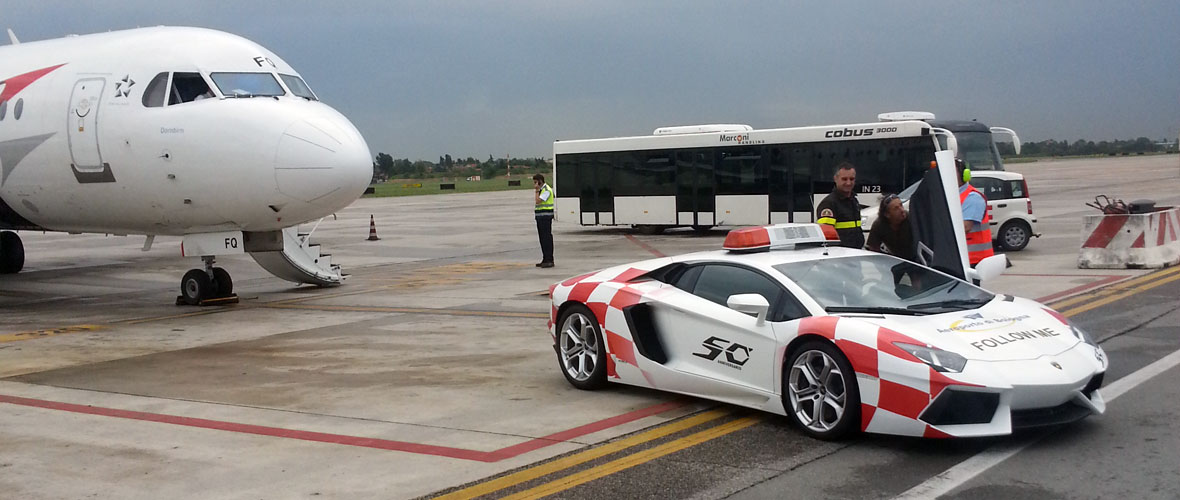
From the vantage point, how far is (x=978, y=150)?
29.1 m

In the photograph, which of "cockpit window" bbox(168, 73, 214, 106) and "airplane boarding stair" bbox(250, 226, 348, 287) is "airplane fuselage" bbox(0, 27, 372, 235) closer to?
"cockpit window" bbox(168, 73, 214, 106)

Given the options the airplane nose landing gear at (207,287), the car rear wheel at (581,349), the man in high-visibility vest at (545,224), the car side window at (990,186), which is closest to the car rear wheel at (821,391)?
the car rear wheel at (581,349)

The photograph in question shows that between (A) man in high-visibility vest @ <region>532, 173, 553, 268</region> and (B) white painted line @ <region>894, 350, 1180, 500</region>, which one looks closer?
(B) white painted line @ <region>894, 350, 1180, 500</region>

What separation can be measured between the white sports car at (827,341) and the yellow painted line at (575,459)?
11.2 inches

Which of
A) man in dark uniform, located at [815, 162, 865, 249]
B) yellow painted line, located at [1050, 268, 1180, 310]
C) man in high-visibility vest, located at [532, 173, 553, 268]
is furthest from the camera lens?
man in high-visibility vest, located at [532, 173, 553, 268]

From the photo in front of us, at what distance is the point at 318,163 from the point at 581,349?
6763mm

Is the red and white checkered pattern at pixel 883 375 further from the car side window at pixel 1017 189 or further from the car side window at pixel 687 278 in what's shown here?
the car side window at pixel 1017 189

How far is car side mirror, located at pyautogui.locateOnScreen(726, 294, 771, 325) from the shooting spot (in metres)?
7.45

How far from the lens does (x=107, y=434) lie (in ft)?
26.2

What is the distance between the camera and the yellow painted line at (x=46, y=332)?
13744mm

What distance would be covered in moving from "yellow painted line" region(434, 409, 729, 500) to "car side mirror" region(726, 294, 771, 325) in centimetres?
86

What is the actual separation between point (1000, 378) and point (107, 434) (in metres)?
6.15

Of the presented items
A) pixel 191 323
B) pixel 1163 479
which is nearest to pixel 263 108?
pixel 191 323

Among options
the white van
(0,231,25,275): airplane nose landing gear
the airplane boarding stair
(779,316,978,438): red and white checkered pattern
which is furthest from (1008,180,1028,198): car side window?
(0,231,25,275): airplane nose landing gear
